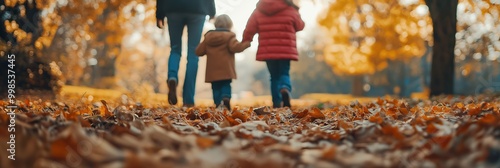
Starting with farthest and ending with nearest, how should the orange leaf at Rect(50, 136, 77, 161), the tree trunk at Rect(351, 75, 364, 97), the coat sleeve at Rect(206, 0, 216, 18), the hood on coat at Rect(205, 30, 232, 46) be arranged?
the tree trunk at Rect(351, 75, 364, 97)
the coat sleeve at Rect(206, 0, 216, 18)
the hood on coat at Rect(205, 30, 232, 46)
the orange leaf at Rect(50, 136, 77, 161)

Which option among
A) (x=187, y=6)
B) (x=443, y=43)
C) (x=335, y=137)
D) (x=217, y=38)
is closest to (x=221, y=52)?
(x=217, y=38)

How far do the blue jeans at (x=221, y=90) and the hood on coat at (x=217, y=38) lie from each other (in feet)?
1.67

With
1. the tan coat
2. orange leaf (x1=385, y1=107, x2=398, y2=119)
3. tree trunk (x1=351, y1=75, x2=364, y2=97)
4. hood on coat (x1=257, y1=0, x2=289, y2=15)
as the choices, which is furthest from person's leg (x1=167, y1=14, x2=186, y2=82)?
tree trunk (x1=351, y1=75, x2=364, y2=97)

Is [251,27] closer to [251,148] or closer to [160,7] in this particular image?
[160,7]

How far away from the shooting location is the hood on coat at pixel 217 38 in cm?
662

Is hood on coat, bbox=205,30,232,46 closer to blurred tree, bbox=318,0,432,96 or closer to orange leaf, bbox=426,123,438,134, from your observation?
orange leaf, bbox=426,123,438,134

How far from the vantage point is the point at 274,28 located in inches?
279

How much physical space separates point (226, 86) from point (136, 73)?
1724 inches

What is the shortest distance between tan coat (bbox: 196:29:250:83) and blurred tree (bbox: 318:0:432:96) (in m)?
8.87

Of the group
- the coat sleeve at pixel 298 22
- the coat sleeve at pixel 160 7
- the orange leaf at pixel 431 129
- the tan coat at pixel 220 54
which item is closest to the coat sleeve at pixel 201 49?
the tan coat at pixel 220 54

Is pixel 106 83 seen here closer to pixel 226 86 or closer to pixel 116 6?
pixel 116 6

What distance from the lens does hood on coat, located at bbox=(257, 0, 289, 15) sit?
22.9 feet

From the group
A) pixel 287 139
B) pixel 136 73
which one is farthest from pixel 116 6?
pixel 136 73

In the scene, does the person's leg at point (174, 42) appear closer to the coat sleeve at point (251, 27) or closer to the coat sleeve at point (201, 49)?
the coat sleeve at point (201, 49)
